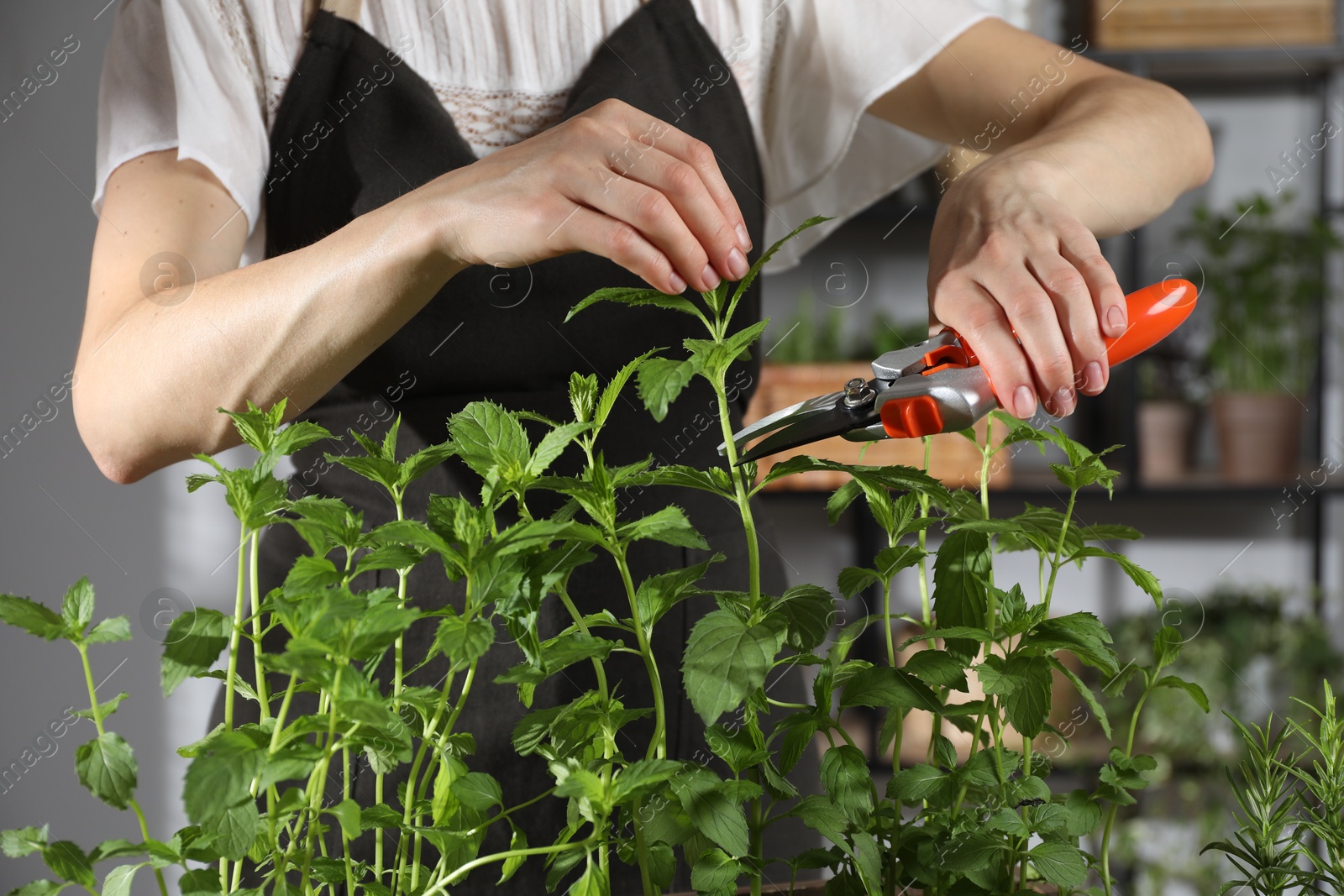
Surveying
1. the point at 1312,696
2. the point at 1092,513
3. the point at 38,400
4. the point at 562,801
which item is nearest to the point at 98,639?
the point at 562,801

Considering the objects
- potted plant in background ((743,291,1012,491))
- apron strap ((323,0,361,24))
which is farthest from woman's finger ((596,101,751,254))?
potted plant in background ((743,291,1012,491))

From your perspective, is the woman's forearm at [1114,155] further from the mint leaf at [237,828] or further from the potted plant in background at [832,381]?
the potted plant in background at [832,381]

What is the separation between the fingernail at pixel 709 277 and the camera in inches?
17.3

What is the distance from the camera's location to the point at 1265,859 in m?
0.38

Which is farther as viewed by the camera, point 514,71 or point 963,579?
point 514,71

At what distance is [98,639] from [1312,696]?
2.23 metres

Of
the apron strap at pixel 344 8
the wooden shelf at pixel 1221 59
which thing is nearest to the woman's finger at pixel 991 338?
the apron strap at pixel 344 8

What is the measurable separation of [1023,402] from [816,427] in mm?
94

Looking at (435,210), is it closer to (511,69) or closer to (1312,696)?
(511,69)

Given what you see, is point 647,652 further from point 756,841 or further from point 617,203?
point 617,203

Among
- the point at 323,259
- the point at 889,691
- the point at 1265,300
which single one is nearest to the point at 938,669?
the point at 889,691

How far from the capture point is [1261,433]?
1871 millimetres

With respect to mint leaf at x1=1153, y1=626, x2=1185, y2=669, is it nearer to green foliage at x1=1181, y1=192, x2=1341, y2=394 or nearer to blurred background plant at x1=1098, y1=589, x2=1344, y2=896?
blurred background plant at x1=1098, y1=589, x2=1344, y2=896

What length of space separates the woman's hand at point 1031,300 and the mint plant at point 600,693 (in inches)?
1.9
